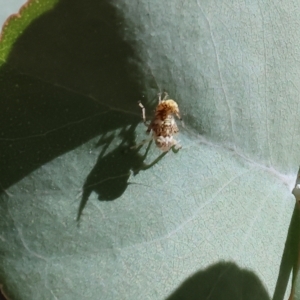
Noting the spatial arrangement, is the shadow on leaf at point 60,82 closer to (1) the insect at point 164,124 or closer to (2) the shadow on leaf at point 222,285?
(1) the insect at point 164,124

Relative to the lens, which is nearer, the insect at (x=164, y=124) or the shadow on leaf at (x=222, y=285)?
the insect at (x=164, y=124)

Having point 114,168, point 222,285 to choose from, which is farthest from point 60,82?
point 222,285

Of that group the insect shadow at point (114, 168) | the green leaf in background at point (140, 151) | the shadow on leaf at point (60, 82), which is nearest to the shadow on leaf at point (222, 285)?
the green leaf in background at point (140, 151)

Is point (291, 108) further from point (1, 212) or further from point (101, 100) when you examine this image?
point (1, 212)

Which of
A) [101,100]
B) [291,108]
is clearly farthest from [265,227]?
[101,100]

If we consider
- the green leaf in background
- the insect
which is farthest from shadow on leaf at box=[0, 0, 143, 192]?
the insect

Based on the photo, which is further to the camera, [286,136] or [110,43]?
[286,136]

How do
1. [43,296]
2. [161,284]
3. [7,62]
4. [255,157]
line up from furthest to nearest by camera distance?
[255,157] < [161,284] < [43,296] < [7,62]
